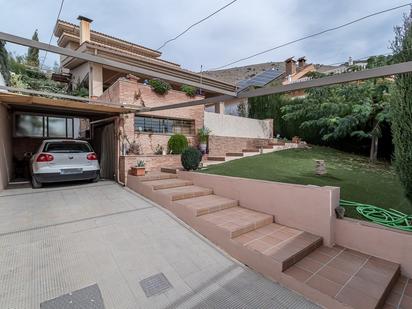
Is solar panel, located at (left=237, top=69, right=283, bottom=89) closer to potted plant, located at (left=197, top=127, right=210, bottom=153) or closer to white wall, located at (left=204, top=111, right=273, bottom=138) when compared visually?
white wall, located at (left=204, top=111, right=273, bottom=138)

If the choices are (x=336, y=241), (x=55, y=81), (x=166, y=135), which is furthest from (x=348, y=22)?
(x=55, y=81)

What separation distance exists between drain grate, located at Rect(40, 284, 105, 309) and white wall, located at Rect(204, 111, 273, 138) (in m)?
9.26

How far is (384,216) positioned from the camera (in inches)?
161

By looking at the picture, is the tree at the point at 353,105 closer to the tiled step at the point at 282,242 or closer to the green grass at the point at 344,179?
the green grass at the point at 344,179

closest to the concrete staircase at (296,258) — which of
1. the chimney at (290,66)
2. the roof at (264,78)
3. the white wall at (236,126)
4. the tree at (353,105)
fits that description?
the white wall at (236,126)

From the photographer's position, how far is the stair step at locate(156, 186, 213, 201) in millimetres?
5625

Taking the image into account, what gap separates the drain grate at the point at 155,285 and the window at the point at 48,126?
10.3m

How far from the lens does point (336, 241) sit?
4066 millimetres

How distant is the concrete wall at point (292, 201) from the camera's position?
4027 millimetres

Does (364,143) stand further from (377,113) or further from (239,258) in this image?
(239,258)

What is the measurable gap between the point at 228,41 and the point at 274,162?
484 centimetres

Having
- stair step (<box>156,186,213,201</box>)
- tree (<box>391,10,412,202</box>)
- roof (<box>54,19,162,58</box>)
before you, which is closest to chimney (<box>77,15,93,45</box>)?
roof (<box>54,19,162,58</box>)

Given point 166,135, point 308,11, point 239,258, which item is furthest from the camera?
point 166,135

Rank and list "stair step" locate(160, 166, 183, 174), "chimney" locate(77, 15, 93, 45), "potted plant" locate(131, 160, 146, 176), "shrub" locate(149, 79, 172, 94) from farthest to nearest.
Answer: "chimney" locate(77, 15, 93, 45) < "shrub" locate(149, 79, 172, 94) < "stair step" locate(160, 166, 183, 174) < "potted plant" locate(131, 160, 146, 176)
